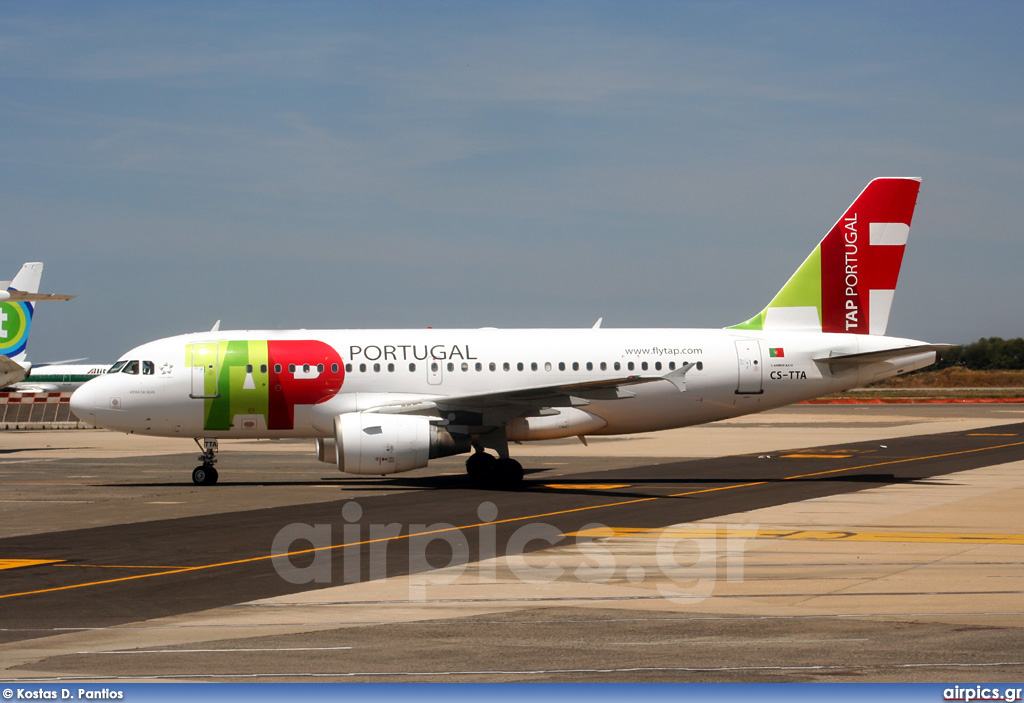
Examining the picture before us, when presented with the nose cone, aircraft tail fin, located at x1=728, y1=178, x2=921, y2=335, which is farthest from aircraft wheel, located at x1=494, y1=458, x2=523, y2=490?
the nose cone

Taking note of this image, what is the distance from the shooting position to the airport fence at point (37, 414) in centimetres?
5908

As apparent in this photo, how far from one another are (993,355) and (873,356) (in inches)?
5293

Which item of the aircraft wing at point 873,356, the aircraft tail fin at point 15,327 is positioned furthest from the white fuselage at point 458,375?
the aircraft tail fin at point 15,327

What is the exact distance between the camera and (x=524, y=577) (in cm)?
1401

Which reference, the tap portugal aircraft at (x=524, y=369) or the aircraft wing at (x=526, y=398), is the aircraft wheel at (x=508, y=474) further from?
the aircraft wing at (x=526, y=398)

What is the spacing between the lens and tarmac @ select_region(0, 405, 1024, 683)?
963cm

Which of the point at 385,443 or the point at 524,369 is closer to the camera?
the point at 385,443

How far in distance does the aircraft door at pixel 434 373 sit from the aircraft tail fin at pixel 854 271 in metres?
8.12

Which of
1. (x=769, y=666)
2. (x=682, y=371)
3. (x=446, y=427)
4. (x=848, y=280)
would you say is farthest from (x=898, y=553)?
(x=848, y=280)

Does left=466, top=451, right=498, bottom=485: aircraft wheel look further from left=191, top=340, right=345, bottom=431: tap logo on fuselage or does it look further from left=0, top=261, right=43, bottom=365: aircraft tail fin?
left=0, top=261, right=43, bottom=365: aircraft tail fin

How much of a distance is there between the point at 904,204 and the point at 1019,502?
10517mm

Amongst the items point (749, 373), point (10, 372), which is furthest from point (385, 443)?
point (10, 372)

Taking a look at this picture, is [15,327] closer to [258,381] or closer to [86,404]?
[86,404]

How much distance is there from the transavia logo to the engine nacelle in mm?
37885
